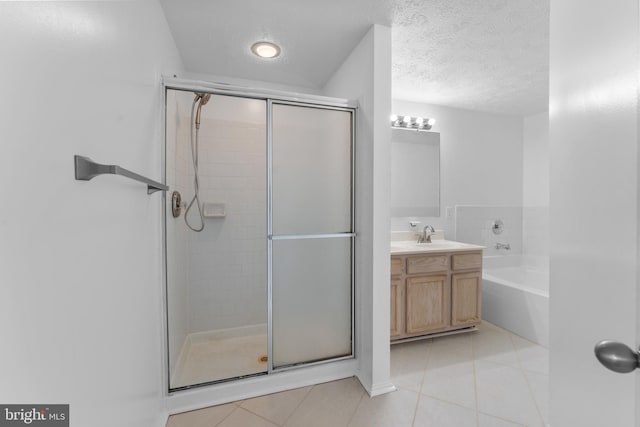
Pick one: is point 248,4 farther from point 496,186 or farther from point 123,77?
point 496,186

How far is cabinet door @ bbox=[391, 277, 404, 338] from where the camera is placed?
7.96 feet

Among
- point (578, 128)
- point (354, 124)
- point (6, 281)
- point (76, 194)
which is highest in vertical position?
point (354, 124)

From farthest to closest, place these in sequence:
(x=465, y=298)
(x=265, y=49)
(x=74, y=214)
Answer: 1. (x=465, y=298)
2. (x=265, y=49)
3. (x=74, y=214)

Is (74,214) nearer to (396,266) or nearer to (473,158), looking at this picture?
(396,266)

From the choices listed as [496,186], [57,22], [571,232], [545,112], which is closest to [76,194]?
[57,22]

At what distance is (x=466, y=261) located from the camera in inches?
106

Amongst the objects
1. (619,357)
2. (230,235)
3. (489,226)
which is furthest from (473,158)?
(619,357)

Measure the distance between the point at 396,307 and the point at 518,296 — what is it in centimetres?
131

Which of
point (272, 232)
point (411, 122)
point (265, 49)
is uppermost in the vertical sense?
point (265, 49)

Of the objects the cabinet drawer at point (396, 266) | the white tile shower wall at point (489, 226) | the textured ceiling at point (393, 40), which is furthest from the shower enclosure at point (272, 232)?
the white tile shower wall at point (489, 226)

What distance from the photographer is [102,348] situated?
2.96 feet

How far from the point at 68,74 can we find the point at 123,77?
15.8 inches

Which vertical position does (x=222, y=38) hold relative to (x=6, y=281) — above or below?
above

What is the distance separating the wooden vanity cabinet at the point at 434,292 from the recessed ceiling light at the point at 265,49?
1954 mm
